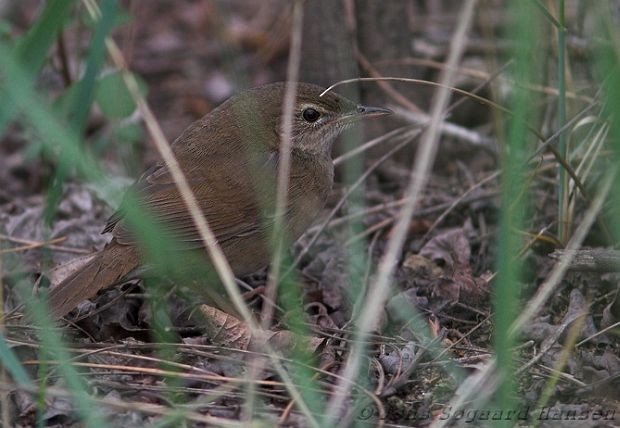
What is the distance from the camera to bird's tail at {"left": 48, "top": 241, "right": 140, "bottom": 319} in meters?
4.18

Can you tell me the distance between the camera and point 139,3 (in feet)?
29.7

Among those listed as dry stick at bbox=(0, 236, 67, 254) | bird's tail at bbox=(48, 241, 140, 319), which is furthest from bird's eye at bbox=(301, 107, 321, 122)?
→ dry stick at bbox=(0, 236, 67, 254)

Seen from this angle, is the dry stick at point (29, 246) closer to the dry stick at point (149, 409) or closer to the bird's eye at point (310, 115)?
the bird's eye at point (310, 115)

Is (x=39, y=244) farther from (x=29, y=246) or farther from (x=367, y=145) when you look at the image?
(x=367, y=145)

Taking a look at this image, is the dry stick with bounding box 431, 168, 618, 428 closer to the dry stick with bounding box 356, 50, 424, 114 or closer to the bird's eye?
the bird's eye

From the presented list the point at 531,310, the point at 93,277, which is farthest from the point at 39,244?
the point at 531,310

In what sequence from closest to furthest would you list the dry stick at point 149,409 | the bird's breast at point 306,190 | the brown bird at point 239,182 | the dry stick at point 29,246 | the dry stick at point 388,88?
the dry stick at point 149,409, the brown bird at point 239,182, the bird's breast at point 306,190, the dry stick at point 29,246, the dry stick at point 388,88

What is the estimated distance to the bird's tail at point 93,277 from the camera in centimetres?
418

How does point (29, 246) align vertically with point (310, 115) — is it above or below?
below

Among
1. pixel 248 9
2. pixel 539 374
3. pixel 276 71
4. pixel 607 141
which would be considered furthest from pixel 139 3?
pixel 539 374

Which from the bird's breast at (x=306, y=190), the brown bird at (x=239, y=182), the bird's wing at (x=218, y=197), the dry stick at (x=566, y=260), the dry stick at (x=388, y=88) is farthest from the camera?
the dry stick at (x=388, y=88)

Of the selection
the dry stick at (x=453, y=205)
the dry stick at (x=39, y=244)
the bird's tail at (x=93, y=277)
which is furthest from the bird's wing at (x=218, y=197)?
the dry stick at (x=453, y=205)

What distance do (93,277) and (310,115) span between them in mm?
1590

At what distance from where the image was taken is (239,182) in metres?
4.79
